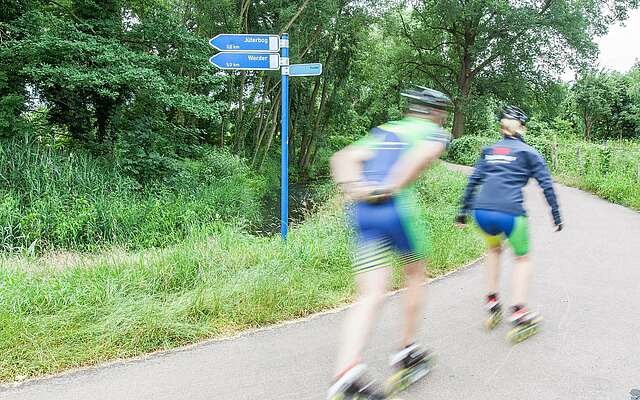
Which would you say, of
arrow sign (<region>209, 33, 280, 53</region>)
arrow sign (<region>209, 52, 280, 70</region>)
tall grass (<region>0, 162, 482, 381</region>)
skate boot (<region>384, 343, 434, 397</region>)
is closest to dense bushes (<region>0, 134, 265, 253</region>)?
tall grass (<region>0, 162, 482, 381</region>)

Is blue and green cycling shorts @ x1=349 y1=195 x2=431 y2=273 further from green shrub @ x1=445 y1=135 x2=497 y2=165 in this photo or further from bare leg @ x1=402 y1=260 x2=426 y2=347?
green shrub @ x1=445 y1=135 x2=497 y2=165

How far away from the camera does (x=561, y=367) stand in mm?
3324

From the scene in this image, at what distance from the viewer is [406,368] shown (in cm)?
301

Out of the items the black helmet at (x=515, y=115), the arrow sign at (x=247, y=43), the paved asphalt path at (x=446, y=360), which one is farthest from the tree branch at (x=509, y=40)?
the black helmet at (x=515, y=115)

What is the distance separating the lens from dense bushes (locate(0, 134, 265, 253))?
948 cm

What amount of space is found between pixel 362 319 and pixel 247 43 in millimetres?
4436

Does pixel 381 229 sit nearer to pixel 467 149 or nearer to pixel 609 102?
pixel 467 149

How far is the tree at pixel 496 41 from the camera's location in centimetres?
2794

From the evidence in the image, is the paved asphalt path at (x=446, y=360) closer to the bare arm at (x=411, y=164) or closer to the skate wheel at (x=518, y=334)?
the skate wheel at (x=518, y=334)

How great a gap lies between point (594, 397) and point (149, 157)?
39.7 ft

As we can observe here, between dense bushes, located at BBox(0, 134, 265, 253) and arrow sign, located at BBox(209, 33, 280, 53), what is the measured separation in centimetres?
A: 295

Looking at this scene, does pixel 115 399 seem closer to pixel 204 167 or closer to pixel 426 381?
pixel 426 381

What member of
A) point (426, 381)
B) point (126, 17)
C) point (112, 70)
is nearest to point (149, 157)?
point (112, 70)

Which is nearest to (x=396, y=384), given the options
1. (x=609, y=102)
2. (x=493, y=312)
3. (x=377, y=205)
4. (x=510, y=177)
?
(x=377, y=205)
